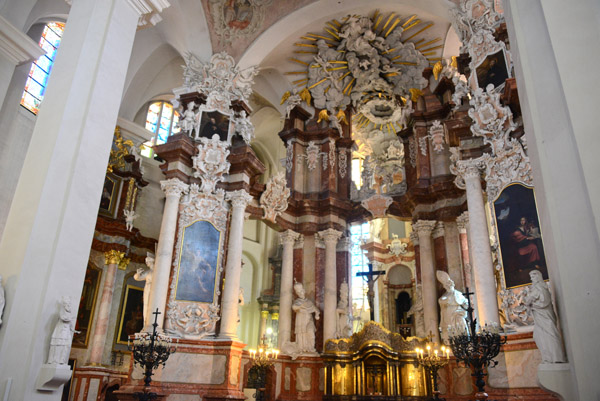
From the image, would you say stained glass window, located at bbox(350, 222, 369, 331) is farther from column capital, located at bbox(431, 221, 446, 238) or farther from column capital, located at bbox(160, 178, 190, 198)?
column capital, located at bbox(160, 178, 190, 198)

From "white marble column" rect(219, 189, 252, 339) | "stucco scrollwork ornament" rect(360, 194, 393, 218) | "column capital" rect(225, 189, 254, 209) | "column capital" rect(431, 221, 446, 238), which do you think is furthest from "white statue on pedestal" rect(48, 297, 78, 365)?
"stucco scrollwork ornament" rect(360, 194, 393, 218)

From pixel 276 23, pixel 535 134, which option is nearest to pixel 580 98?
pixel 535 134

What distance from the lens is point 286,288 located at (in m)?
14.6

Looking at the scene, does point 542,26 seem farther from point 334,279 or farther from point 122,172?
point 122,172

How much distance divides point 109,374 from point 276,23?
1162 cm

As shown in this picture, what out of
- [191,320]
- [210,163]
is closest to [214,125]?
[210,163]

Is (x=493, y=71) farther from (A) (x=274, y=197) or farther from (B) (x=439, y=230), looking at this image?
(A) (x=274, y=197)

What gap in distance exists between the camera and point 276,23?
14.4 meters

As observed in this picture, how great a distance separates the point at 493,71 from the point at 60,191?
8.87 meters

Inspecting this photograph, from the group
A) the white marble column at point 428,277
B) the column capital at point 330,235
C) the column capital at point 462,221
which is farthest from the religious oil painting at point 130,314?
the column capital at point 462,221

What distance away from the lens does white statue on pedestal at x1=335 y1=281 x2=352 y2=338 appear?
14195 millimetres

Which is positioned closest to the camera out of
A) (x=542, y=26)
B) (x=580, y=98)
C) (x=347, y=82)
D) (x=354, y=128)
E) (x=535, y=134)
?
(x=580, y=98)

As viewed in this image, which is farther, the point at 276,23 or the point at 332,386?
the point at 276,23

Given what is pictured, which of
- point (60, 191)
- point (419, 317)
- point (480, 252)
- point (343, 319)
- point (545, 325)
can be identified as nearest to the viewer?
point (545, 325)
